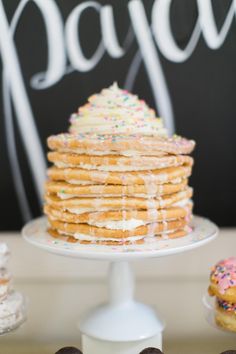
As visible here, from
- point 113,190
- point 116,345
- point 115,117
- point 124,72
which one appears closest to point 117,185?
point 113,190

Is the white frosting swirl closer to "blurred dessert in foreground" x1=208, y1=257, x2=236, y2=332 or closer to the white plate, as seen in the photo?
"blurred dessert in foreground" x1=208, y1=257, x2=236, y2=332

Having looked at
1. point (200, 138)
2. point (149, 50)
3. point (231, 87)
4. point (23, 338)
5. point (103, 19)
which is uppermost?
point (103, 19)

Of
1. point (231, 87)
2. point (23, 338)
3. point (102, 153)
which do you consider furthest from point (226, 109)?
point (23, 338)

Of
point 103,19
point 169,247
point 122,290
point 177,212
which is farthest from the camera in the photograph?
point 103,19

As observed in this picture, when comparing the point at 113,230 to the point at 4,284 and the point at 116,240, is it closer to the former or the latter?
the point at 116,240

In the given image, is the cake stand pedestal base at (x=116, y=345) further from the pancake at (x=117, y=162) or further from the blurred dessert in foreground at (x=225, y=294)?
the pancake at (x=117, y=162)

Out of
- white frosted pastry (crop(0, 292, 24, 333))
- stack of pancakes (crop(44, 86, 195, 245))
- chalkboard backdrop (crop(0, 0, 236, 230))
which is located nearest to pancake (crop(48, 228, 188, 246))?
stack of pancakes (crop(44, 86, 195, 245))

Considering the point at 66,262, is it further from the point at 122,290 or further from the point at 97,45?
the point at 97,45
